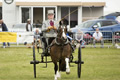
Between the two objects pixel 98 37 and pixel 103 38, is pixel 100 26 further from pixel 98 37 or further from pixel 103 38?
pixel 98 37

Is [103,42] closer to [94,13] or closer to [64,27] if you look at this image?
[94,13]

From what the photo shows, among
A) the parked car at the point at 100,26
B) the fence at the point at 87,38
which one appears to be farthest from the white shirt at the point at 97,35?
the parked car at the point at 100,26

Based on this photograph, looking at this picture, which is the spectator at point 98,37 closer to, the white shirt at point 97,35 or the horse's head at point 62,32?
the white shirt at point 97,35

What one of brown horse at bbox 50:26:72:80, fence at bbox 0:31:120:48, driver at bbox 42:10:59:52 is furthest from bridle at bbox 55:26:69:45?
fence at bbox 0:31:120:48

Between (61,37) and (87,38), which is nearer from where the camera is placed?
(61,37)

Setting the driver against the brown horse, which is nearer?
the brown horse

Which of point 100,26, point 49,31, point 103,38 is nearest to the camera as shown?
point 49,31

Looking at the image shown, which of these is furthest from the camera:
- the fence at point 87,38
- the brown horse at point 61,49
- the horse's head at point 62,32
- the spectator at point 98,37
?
the fence at point 87,38

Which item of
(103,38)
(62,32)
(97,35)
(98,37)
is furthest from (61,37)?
(103,38)

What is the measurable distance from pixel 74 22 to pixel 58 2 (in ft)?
7.85

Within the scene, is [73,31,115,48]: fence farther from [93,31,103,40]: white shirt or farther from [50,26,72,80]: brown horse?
[50,26,72,80]: brown horse

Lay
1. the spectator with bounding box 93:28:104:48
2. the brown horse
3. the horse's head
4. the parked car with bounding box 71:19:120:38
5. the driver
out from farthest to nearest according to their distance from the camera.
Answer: the parked car with bounding box 71:19:120:38, the spectator with bounding box 93:28:104:48, the driver, the brown horse, the horse's head

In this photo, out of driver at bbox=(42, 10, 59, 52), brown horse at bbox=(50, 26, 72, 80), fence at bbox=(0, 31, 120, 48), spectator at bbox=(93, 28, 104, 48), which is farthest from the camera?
fence at bbox=(0, 31, 120, 48)

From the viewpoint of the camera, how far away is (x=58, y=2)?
36.2 metres
